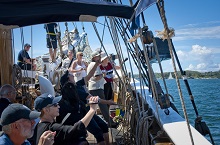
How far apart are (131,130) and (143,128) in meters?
0.77

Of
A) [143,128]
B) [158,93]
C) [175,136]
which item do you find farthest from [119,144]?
[175,136]

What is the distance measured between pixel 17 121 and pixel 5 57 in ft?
8.31

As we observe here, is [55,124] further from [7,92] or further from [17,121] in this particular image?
[7,92]

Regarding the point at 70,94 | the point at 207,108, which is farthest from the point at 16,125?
the point at 207,108

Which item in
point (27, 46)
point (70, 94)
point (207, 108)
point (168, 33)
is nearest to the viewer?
point (168, 33)

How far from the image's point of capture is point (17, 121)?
1626 mm

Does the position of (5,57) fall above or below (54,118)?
above

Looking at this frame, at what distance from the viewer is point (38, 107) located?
2199mm

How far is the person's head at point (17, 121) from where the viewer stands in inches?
63.0

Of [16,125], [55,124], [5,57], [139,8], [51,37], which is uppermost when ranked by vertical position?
[51,37]

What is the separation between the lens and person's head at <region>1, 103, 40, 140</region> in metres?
1.60

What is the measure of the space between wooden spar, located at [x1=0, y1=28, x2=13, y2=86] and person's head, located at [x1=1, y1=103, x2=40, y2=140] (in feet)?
7.95

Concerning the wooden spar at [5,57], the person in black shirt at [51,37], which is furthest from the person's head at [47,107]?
the person in black shirt at [51,37]

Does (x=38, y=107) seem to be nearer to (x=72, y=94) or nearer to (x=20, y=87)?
(x=72, y=94)
